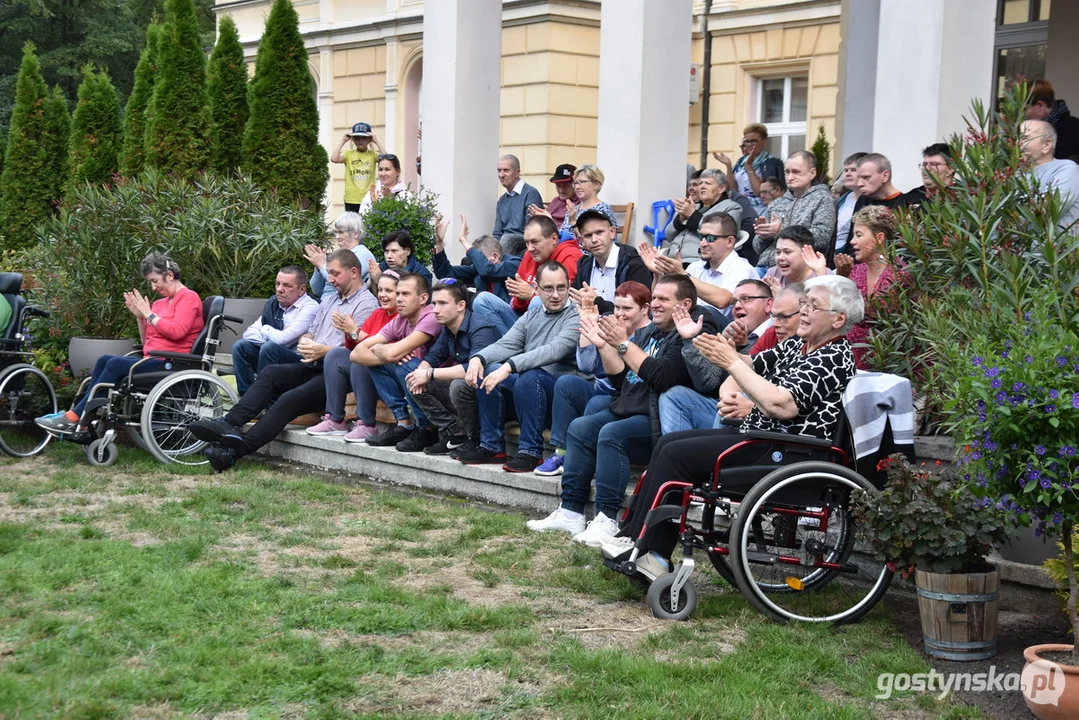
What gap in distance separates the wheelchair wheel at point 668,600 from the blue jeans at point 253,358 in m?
5.03

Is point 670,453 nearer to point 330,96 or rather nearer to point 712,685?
point 712,685

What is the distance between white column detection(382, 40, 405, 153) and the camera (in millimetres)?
21812

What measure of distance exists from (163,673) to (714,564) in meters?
2.60

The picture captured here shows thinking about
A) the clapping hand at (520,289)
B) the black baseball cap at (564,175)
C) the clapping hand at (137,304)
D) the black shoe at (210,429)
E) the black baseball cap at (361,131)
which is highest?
the black baseball cap at (361,131)

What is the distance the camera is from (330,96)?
23062 mm

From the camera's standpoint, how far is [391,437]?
9.33 metres

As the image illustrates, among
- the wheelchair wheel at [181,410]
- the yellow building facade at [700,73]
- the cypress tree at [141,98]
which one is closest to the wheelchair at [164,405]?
the wheelchair wheel at [181,410]

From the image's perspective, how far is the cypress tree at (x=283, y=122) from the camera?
46.8 ft

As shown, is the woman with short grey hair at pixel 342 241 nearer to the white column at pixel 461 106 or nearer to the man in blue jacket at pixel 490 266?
the white column at pixel 461 106

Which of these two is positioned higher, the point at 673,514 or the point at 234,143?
the point at 234,143

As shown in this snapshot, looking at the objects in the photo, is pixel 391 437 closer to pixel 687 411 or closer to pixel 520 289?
pixel 520 289

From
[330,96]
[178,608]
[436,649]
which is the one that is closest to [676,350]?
[436,649]

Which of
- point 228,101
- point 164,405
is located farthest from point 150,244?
point 228,101

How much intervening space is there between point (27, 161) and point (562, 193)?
1488 centimetres
